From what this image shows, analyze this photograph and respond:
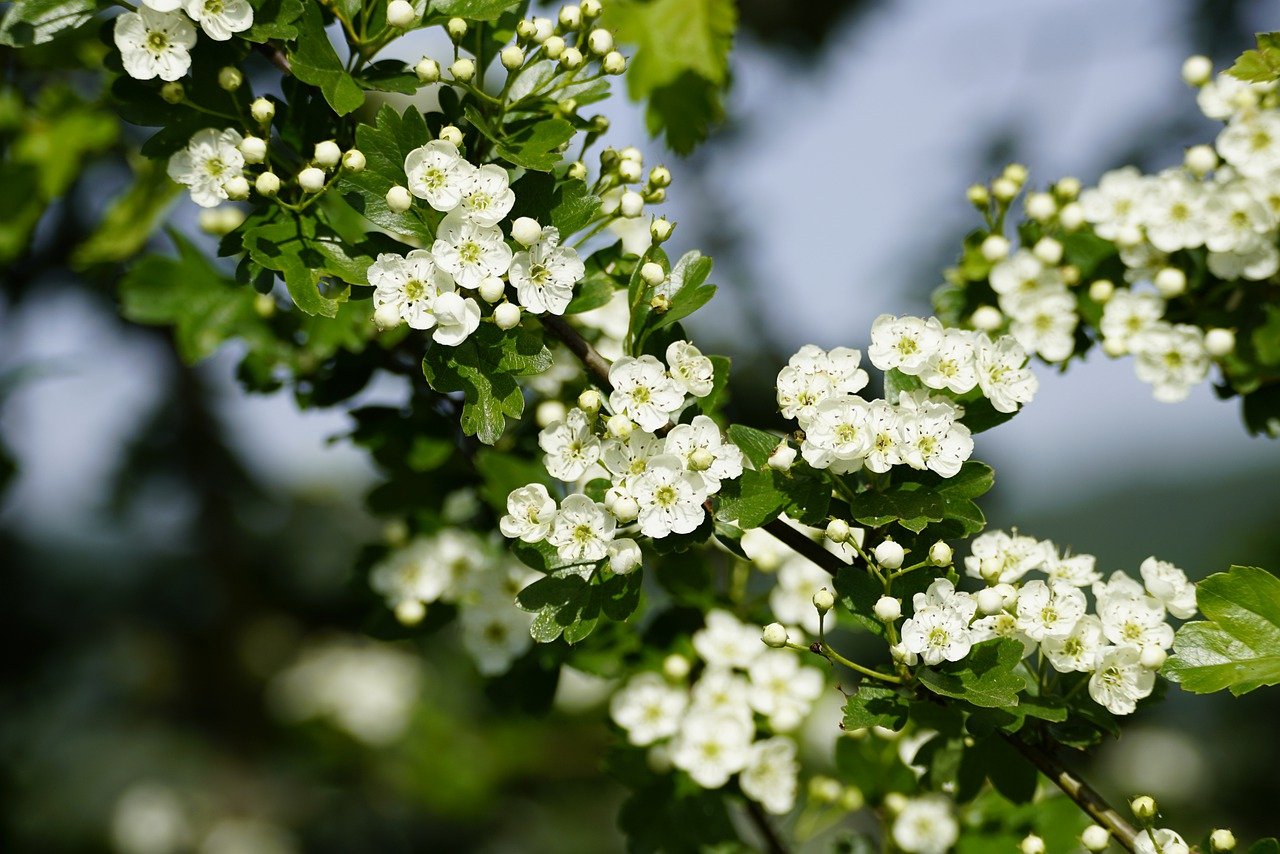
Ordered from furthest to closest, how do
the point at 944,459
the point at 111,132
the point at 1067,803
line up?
the point at 111,132, the point at 1067,803, the point at 944,459

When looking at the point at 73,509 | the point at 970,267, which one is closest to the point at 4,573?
the point at 73,509

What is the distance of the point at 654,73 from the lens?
6.07 feet

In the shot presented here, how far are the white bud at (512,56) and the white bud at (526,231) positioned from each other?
22 centimetres

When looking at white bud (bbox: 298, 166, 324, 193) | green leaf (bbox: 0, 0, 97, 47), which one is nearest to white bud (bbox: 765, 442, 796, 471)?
A: white bud (bbox: 298, 166, 324, 193)

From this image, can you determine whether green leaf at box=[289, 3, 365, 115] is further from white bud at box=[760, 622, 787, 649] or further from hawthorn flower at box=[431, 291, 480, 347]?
white bud at box=[760, 622, 787, 649]

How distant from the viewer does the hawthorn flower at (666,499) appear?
116cm

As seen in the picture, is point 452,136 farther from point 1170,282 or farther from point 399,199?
point 1170,282

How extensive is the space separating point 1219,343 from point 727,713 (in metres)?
0.89

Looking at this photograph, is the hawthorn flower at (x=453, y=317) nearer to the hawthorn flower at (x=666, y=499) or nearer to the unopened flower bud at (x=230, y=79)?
the hawthorn flower at (x=666, y=499)

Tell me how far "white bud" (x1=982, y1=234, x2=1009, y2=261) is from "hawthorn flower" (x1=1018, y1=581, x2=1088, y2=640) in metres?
0.63

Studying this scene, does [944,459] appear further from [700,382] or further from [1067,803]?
[1067,803]

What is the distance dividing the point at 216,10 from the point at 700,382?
67cm

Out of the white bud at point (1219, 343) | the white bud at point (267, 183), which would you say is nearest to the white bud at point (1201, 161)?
the white bud at point (1219, 343)

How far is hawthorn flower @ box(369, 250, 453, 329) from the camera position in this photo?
3.84 ft
